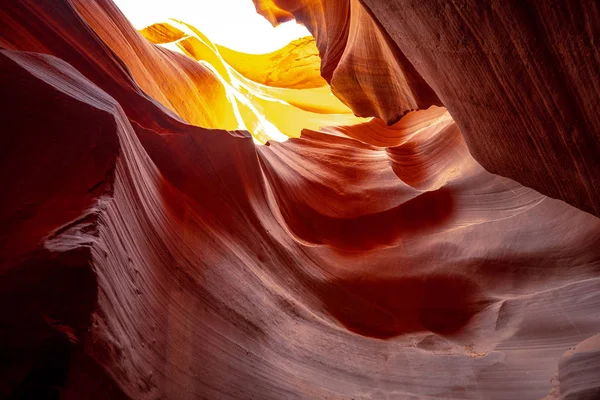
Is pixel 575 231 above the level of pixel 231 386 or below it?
above

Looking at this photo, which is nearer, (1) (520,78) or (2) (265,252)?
(1) (520,78)

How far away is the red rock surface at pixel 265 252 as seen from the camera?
7.06ft

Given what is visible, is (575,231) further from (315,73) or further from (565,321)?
(315,73)

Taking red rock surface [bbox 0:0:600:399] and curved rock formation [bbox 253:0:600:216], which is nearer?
red rock surface [bbox 0:0:600:399]

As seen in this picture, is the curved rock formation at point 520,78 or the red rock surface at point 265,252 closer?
the red rock surface at point 265,252

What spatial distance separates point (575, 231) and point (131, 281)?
429cm

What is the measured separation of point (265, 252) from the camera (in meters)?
4.32

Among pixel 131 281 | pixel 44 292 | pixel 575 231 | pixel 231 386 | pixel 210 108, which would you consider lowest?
pixel 231 386

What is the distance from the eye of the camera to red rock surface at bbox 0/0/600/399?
84.7 inches

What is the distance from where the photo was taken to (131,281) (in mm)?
2533

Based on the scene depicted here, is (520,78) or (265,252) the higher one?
(520,78)

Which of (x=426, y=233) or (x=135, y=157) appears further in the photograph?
(x=426, y=233)

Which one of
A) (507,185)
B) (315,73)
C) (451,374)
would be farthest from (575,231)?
(315,73)

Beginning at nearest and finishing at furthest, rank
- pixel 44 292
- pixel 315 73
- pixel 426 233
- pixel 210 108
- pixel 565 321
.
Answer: pixel 44 292 → pixel 565 321 → pixel 426 233 → pixel 210 108 → pixel 315 73
